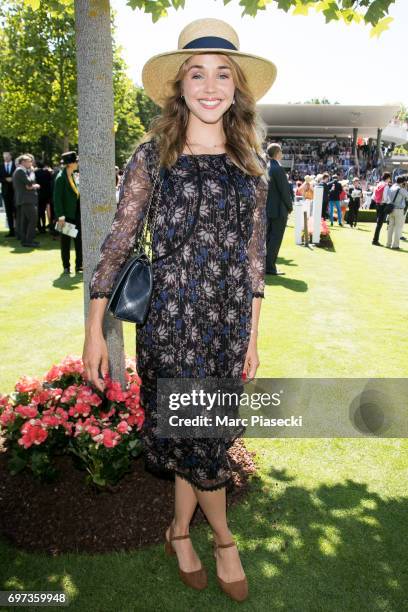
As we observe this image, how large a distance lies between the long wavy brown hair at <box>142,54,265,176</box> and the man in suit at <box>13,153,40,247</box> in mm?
11297

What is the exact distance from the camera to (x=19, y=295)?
8438 mm

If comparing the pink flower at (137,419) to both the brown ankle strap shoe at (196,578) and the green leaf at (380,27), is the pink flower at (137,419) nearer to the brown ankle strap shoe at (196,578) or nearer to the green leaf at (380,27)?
the brown ankle strap shoe at (196,578)

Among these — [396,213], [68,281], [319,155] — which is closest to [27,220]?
[68,281]

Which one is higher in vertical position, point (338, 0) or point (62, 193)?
point (338, 0)

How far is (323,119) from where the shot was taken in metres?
43.9

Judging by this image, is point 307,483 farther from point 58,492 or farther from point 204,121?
point 204,121

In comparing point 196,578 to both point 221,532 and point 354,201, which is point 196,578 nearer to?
point 221,532

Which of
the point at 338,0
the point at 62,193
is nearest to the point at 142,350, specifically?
the point at 338,0

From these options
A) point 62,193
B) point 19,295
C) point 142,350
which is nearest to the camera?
point 142,350

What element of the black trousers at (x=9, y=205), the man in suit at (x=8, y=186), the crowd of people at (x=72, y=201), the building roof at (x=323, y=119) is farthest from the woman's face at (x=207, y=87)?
the building roof at (x=323, y=119)

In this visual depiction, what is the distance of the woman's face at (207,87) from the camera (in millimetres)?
2377

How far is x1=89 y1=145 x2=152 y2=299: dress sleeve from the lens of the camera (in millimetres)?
2225

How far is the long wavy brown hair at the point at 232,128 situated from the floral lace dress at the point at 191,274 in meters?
0.05

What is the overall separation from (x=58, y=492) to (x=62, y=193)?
284 inches
